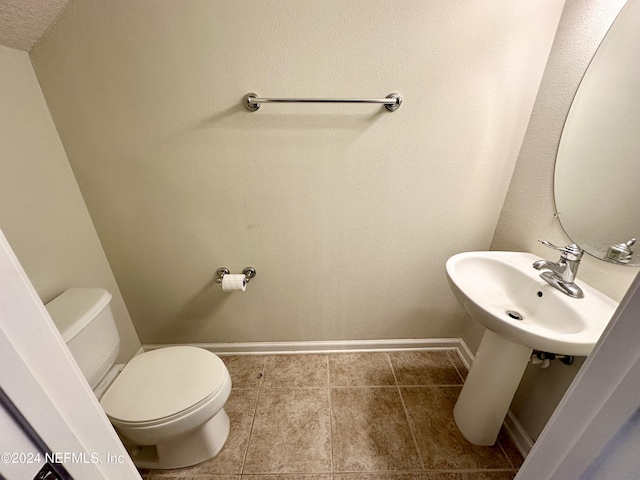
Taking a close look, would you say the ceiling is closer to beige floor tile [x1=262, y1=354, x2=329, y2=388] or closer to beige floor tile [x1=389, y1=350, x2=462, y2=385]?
beige floor tile [x1=262, y1=354, x2=329, y2=388]

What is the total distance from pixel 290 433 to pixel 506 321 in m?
1.09

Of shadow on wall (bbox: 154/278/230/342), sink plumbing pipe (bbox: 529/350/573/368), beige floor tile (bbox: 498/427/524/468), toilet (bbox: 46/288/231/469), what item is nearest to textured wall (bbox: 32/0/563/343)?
shadow on wall (bbox: 154/278/230/342)

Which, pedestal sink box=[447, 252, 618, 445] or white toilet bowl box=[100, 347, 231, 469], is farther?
white toilet bowl box=[100, 347, 231, 469]

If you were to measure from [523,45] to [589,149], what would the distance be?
0.50 m

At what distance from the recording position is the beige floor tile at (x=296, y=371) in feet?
4.95

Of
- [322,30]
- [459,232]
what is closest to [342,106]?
[322,30]

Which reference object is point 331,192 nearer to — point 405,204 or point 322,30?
point 405,204

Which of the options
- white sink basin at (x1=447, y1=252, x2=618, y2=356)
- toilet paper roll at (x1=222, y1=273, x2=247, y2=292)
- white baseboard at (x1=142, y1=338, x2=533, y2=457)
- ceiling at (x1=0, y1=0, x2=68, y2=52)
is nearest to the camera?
white sink basin at (x1=447, y1=252, x2=618, y2=356)

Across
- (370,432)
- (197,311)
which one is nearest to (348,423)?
(370,432)

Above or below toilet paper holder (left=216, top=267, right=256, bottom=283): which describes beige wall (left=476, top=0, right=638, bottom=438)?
above

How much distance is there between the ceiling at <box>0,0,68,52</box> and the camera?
2.81ft

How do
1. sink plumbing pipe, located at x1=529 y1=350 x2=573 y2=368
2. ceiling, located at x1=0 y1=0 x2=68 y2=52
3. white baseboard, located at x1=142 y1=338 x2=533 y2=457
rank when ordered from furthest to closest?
white baseboard, located at x1=142 y1=338 x2=533 y2=457 → sink plumbing pipe, located at x1=529 y1=350 x2=573 y2=368 → ceiling, located at x1=0 y1=0 x2=68 y2=52

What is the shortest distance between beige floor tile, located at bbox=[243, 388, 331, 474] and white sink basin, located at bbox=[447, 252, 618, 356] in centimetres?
91

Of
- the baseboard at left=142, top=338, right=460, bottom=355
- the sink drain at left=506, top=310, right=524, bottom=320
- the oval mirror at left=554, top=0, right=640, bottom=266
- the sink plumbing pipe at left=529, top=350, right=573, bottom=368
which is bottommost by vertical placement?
the baseboard at left=142, top=338, right=460, bottom=355
